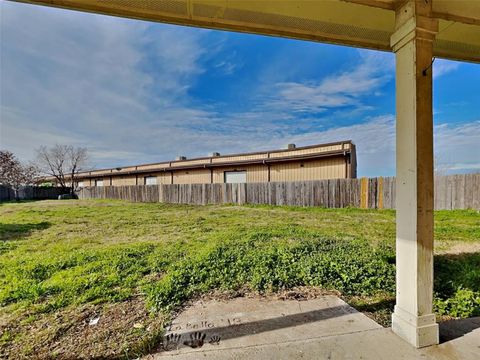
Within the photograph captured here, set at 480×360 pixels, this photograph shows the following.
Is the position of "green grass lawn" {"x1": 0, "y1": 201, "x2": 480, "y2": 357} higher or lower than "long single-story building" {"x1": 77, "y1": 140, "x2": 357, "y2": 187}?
lower

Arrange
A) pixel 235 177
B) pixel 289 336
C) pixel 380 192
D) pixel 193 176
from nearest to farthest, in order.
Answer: pixel 289 336 < pixel 380 192 < pixel 235 177 < pixel 193 176

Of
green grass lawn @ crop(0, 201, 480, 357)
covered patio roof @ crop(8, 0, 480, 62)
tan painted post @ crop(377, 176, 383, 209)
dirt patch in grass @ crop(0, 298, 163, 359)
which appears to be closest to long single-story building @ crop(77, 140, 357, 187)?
tan painted post @ crop(377, 176, 383, 209)

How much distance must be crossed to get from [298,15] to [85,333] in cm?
357

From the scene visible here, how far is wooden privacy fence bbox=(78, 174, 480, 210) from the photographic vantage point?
909cm

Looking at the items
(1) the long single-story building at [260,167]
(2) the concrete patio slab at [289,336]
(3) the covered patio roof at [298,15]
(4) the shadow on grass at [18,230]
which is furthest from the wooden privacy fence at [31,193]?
(2) the concrete patio slab at [289,336]

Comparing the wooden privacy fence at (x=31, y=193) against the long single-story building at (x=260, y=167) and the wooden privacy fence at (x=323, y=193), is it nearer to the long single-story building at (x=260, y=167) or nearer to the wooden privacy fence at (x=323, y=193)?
the long single-story building at (x=260, y=167)

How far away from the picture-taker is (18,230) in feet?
22.7

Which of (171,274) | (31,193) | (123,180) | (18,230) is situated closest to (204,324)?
(171,274)

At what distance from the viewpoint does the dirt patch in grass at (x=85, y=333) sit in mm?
1892

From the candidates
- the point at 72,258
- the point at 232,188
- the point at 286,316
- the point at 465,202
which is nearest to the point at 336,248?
the point at 286,316

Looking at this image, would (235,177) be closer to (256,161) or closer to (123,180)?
(256,161)

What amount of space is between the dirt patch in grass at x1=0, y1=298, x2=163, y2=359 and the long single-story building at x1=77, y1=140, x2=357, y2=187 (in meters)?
11.6

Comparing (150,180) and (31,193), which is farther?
(31,193)

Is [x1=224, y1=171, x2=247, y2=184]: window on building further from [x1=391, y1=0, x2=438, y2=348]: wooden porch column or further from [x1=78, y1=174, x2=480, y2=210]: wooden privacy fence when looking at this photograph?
[x1=391, y1=0, x2=438, y2=348]: wooden porch column
